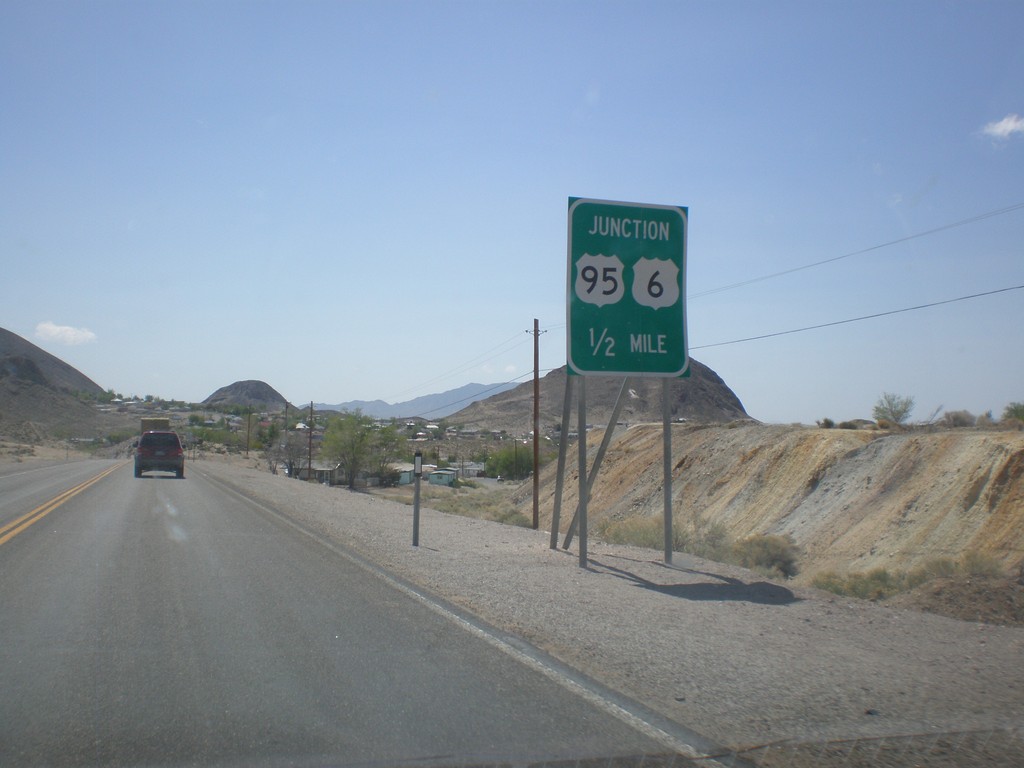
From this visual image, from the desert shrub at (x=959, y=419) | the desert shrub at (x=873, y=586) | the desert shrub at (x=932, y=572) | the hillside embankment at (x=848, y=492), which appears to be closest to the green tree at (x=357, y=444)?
the hillside embankment at (x=848, y=492)

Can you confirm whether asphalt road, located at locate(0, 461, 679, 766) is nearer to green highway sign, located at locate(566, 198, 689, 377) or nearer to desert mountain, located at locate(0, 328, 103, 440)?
green highway sign, located at locate(566, 198, 689, 377)

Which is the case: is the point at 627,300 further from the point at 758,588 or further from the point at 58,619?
the point at 58,619

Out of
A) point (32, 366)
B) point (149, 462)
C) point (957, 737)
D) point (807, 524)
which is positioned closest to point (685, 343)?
point (957, 737)

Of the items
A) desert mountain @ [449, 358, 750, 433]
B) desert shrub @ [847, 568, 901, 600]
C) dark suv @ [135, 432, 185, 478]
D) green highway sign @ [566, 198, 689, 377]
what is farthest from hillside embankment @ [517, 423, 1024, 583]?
dark suv @ [135, 432, 185, 478]

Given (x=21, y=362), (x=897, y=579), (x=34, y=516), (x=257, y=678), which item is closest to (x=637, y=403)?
(x=34, y=516)

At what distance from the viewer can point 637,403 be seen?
298ft

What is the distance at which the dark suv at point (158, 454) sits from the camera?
41875 mm

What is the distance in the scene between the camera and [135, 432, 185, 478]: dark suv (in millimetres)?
41875

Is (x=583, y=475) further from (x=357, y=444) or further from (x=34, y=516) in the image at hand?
(x=357, y=444)

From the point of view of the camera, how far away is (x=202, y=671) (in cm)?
700

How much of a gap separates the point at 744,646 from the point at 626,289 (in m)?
6.94

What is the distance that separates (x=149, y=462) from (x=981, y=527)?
35290 mm

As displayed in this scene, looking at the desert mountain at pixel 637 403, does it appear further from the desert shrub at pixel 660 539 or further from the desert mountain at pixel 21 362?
the desert mountain at pixel 21 362

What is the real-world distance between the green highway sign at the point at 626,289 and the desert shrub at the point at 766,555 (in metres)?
4.94
